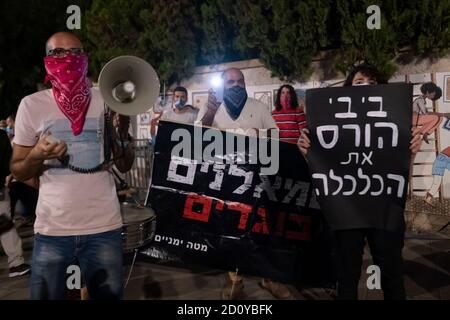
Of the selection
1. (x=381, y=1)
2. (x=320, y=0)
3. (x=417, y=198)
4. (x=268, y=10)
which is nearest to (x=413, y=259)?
(x=417, y=198)

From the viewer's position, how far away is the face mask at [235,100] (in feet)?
15.0

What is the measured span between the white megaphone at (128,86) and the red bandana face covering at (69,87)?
17 centimetres

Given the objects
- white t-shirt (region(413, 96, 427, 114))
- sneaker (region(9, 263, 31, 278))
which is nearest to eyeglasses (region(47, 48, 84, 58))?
sneaker (region(9, 263, 31, 278))

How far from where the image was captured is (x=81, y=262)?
2510 millimetres

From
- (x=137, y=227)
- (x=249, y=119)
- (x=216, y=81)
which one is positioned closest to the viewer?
(x=137, y=227)

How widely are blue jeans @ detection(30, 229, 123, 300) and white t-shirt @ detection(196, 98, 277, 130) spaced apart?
2.21 metres

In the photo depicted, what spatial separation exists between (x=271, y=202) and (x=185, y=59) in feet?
22.4

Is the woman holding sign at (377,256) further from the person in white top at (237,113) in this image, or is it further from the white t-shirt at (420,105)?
the white t-shirt at (420,105)

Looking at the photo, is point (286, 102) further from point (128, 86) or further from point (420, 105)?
point (128, 86)

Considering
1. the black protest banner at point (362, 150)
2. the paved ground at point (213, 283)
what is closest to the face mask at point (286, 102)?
the paved ground at point (213, 283)

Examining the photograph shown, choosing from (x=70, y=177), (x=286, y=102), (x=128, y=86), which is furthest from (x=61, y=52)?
(x=286, y=102)

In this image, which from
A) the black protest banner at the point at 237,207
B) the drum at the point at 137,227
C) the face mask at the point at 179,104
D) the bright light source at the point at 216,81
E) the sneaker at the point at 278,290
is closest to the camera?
the drum at the point at 137,227

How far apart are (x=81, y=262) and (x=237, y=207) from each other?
200 cm

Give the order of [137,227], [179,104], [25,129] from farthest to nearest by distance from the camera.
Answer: [179,104] < [137,227] < [25,129]
